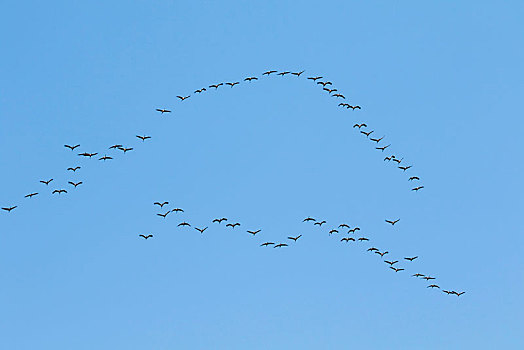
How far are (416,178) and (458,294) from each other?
18.4 meters

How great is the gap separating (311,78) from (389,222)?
26.2m

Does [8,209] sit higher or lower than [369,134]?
lower

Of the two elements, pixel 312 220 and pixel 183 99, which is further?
pixel 312 220

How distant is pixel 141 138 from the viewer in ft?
553

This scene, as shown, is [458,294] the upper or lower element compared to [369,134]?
lower

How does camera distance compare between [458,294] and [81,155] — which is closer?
[81,155]

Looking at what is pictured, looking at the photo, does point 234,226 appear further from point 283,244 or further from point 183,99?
point 183,99

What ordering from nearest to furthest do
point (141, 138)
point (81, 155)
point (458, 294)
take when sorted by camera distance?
1. point (81, 155)
2. point (141, 138)
3. point (458, 294)

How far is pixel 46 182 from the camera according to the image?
162625 mm

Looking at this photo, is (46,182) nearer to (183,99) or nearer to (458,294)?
(183,99)

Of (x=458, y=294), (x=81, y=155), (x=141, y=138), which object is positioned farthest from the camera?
(x=458, y=294)

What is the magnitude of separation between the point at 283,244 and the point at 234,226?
8249mm

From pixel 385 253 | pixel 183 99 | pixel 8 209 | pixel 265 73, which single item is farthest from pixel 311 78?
pixel 8 209

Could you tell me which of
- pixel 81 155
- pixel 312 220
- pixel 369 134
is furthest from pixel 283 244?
pixel 81 155
